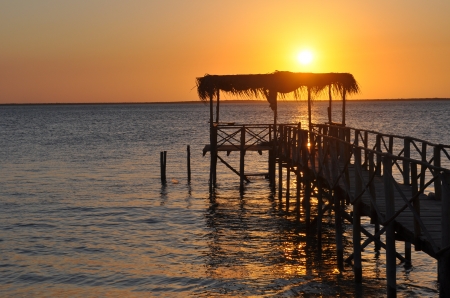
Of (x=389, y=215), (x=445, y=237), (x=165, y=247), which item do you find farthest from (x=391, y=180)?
(x=165, y=247)

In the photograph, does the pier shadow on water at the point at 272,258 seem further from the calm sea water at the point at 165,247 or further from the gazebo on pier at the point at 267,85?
the gazebo on pier at the point at 267,85

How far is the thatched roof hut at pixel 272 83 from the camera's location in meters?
28.8

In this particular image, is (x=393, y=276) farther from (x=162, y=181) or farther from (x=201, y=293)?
(x=162, y=181)

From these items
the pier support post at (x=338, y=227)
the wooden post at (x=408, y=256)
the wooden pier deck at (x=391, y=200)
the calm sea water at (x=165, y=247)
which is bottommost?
the calm sea water at (x=165, y=247)

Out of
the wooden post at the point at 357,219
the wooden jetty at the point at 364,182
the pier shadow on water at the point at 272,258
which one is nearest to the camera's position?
the wooden jetty at the point at 364,182

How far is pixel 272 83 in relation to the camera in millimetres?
28891

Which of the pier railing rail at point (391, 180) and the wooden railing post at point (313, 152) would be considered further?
the wooden railing post at point (313, 152)

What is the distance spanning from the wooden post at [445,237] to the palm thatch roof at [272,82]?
19.7 m

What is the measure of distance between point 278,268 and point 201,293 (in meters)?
2.53

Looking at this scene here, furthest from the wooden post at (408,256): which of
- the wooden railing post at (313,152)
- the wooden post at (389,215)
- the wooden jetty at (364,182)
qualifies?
the wooden post at (389,215)

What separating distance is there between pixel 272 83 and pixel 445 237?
19851mm

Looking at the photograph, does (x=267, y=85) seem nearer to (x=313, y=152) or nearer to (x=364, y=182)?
(x=313, y=152)

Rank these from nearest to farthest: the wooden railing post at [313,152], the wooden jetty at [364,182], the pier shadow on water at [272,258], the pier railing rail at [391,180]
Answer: the pier railing rail at [391,180] → the wooden jetty at [364,182] → the pier shadow on water at [272,258] → the wooden railing post at [313,152]

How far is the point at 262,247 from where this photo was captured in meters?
18.6
